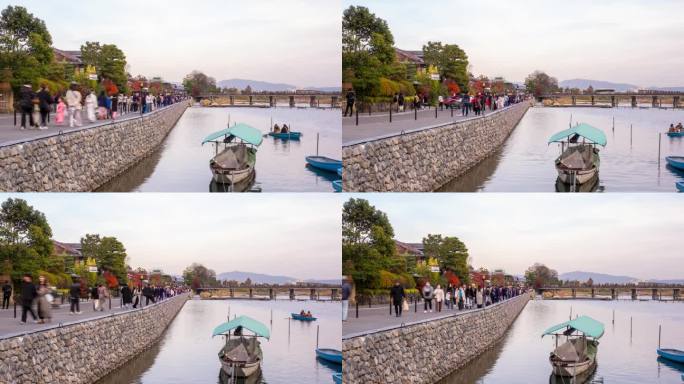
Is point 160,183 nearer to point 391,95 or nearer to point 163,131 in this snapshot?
point 391,95

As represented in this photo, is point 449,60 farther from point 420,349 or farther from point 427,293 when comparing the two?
point 420,349

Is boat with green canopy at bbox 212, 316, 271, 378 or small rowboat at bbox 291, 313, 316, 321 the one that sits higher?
boat with green canopy at bbox 212, 316, 271, 378

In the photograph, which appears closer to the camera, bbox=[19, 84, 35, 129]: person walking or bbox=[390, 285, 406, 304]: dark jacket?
bbox=[390, 285, 406, 304]: dark jacket

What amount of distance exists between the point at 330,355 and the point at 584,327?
691 cm

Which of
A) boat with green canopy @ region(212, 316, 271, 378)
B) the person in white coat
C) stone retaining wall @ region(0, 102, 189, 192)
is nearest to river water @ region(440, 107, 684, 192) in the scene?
boat with green canopy @ region(212, 316, 271, 378)

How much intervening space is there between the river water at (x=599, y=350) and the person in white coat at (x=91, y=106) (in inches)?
368

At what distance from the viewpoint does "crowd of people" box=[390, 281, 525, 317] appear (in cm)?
1602

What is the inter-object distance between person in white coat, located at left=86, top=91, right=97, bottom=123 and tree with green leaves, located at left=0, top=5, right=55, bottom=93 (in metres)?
1.37

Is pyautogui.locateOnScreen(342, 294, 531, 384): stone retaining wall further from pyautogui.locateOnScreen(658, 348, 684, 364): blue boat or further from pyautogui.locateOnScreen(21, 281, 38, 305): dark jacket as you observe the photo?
pyautogui.locateOnScreen(21, 281, 38, 305): dark jacket

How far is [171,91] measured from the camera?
24812 millimetres

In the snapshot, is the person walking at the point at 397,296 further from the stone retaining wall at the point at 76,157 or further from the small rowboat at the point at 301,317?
the stone retaining wall at the point at 76,157

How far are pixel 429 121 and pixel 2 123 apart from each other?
917cm

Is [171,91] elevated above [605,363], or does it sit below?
above

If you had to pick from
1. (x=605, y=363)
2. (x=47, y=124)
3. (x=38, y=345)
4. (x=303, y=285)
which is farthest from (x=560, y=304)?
(x=38, y=345)
